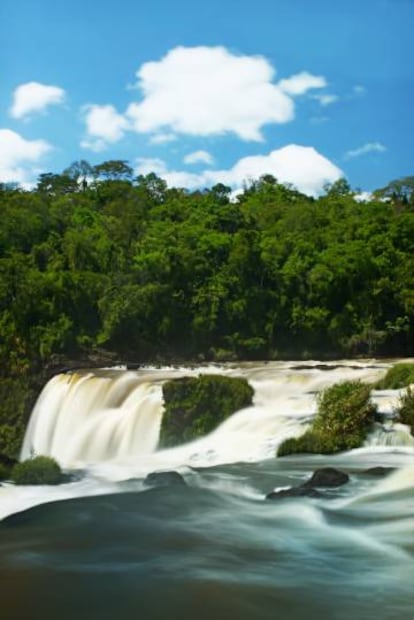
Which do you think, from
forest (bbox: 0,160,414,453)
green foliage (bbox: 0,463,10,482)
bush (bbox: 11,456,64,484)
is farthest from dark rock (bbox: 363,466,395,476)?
forest (bbox: 0,160,414,453)

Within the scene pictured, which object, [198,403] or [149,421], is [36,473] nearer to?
[149,421]

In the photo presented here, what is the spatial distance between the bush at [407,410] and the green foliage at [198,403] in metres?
5.01

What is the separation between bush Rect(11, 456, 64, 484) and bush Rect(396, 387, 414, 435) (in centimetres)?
780

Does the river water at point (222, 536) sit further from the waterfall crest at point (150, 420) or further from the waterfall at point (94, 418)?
the waterfall at point (94, 418)

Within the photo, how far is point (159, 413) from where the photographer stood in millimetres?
21828

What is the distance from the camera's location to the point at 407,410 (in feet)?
58.2

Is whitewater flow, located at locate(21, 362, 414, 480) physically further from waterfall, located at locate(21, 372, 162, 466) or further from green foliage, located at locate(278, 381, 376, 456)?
green foliage, located at locate(278, 381, 376, 456)

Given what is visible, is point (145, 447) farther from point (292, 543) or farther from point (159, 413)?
point (292, 543)

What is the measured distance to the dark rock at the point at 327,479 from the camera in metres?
13.6

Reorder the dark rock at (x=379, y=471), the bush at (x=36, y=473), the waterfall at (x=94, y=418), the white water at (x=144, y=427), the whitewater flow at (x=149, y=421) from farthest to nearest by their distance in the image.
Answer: the waterfall at (x=94, y=418)
the whitewater flow at (x=149, y=421)
the white water at (x=144, y=427)
the bush at (x=36, y=473)
the dark rock at (x=379, y=471)

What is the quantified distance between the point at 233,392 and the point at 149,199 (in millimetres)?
35428

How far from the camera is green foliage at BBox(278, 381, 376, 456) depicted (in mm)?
17344

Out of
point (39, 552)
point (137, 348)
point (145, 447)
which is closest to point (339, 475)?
point (39, 552)

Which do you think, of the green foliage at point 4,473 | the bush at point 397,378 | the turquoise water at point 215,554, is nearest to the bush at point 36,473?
the green foliage at point 4,473
